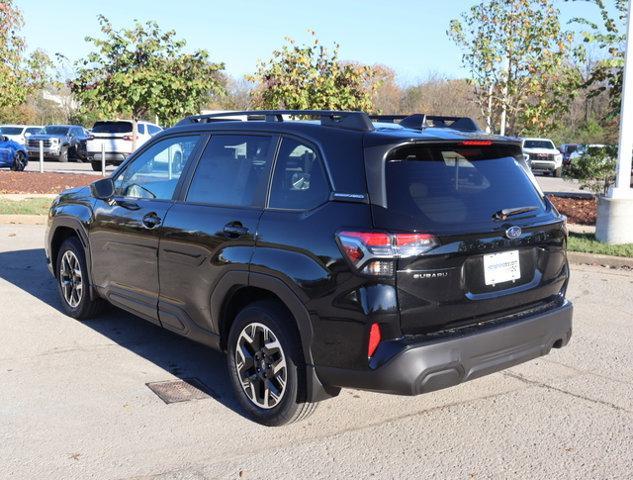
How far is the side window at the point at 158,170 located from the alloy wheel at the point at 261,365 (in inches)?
53.0

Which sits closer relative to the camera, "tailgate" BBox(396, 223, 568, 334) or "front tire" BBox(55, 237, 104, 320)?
"tailgate" BBox(396, 223, 568, 334)

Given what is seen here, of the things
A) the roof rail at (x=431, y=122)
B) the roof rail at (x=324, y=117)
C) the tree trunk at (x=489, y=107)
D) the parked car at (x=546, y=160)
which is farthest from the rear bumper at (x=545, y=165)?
the roof rail at (x=324, y=117)

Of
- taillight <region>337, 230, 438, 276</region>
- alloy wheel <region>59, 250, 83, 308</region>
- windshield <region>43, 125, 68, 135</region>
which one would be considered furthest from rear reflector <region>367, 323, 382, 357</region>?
windshield <region>43, 125, 68, 135</region>

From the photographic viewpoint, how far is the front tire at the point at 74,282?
616 centimetres

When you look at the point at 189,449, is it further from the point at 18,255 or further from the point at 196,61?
the point at 196,61

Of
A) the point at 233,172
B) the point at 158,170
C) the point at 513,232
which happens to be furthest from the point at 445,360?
the point at 158,170

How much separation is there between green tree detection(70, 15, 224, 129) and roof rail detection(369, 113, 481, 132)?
15.3m

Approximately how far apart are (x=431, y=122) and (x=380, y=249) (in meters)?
1.46

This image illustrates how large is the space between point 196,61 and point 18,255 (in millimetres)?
11839

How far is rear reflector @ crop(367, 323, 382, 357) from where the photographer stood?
11.6 feet

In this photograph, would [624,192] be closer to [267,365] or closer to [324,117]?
[324,117]

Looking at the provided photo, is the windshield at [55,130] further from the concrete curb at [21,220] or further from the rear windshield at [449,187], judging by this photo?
the rear windshield at [449,187]

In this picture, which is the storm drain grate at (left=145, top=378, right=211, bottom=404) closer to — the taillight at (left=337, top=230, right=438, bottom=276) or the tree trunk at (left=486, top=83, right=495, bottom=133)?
the taillight at (left=337, top=230, right=438, bottom=276)

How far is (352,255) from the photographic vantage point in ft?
11.7
